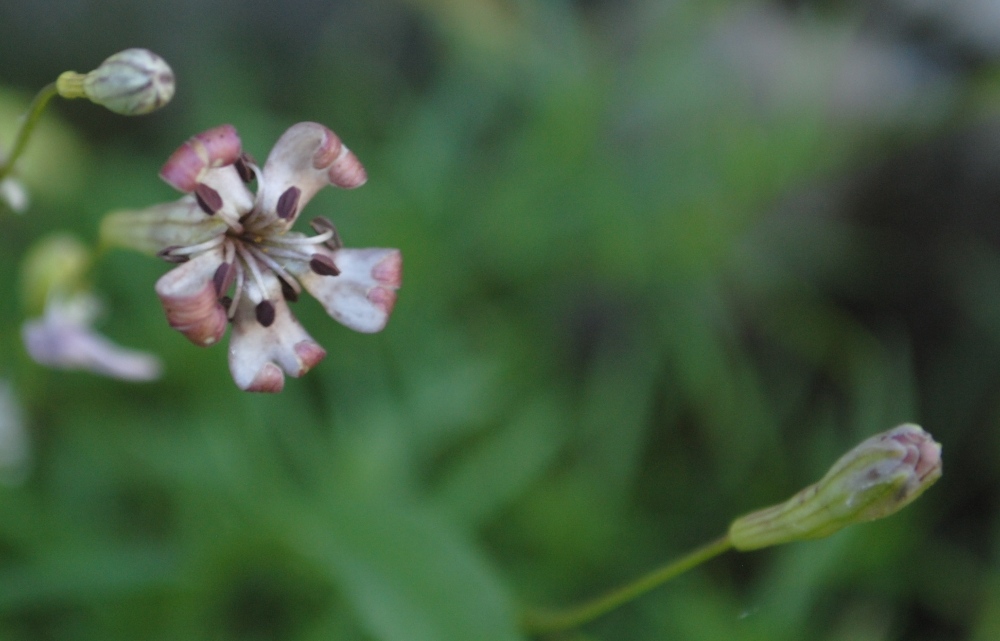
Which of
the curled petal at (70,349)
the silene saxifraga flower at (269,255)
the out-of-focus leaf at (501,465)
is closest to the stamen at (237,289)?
the silene saxifraga flower at (269,255)

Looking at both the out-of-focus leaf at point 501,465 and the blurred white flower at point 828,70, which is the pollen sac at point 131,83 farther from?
the blurred white flower at point 828,70

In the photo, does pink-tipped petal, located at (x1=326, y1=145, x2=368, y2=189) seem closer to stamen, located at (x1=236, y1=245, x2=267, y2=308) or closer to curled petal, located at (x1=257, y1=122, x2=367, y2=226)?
curled petal, located at (x1=257, y1=122, x2=367, y2=226)

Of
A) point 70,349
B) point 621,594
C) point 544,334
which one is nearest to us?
point 621,594

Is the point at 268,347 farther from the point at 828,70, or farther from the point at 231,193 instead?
the point at 828,70

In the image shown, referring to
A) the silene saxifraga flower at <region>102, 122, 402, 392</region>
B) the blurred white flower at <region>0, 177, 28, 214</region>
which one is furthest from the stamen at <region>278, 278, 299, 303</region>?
the blurred white flower at <region>0, 177, 28, 214</region>

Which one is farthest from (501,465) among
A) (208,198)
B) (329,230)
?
(208,198)
